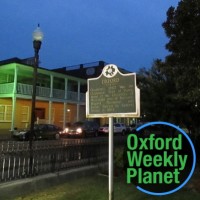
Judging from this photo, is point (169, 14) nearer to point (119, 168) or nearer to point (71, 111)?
point (119, 168)

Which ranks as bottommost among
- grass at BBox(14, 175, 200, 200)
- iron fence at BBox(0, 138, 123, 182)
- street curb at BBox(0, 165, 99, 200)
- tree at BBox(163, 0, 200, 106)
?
grass at BBox(14, 175, 200, 200)

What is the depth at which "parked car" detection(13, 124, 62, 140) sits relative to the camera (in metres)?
29.1

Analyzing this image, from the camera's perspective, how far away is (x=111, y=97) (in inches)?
291

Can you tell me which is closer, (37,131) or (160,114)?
(160,114)

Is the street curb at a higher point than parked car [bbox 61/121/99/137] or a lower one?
lower

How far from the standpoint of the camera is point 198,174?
10.5 m

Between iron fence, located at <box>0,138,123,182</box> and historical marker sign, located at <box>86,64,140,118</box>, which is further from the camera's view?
iron fence, located at <box>0,138,123,182</box>

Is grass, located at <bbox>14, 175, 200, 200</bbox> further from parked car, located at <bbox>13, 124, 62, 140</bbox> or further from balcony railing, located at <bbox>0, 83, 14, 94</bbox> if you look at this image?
balcony railing, located at <bbox>0, 83, 14, 94</bbox>

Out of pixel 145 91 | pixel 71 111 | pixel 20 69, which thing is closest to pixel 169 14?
pixel 145 91

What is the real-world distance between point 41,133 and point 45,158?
2085cm

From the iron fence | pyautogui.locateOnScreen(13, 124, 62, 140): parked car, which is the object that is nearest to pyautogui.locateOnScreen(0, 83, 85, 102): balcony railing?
pyautogui.locateOnScreen(13, 124, 62, 140): parked car

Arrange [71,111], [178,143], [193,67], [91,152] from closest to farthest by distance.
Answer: [178,143], [193,67], [91,152], [71,111]

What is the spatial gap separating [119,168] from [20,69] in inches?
1070

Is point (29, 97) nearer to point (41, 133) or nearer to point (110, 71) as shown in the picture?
point (41, 133)
